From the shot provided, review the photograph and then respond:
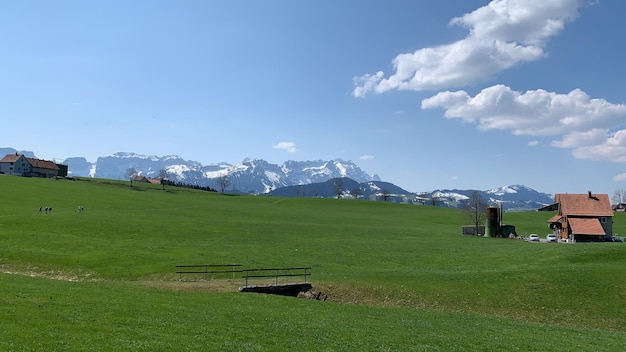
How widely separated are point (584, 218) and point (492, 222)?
21245mm

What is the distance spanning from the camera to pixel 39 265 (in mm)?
45219

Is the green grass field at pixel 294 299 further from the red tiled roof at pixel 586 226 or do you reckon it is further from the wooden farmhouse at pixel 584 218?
the wooden farmhouse at pixel 584 218

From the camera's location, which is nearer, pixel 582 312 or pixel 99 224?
pixel 582 312

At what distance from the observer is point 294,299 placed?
33906 mm

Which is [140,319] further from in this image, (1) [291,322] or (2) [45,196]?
(2) [45,196]

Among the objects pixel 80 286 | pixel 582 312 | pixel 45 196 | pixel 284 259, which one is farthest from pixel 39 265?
pixel 45 196

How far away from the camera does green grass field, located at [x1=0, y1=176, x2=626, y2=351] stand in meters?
20.4

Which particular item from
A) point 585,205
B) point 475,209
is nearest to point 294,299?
point 585,205

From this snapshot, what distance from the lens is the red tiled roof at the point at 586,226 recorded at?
95188 millimetres

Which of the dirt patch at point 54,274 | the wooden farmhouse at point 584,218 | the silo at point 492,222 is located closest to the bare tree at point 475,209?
the silo at point 492,222

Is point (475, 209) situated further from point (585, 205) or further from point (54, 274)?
point (54, 274)

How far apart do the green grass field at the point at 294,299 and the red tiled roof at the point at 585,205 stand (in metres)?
50.2

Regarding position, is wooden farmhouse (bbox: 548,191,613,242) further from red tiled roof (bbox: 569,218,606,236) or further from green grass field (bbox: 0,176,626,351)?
green grass field (bbox: 0,176,626,351)

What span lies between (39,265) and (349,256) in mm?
35362
